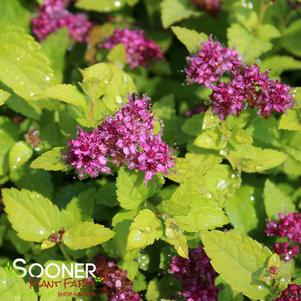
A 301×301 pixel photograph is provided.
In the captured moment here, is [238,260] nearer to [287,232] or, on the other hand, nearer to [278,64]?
[287,232]

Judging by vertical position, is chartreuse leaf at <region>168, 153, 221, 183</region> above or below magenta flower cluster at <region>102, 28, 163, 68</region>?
below

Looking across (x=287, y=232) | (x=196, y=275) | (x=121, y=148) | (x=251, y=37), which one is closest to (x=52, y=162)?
(x=121, y=148)

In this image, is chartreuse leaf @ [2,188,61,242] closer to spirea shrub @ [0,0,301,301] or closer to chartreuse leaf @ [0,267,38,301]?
spirea shrub @ [0,0,301,301]

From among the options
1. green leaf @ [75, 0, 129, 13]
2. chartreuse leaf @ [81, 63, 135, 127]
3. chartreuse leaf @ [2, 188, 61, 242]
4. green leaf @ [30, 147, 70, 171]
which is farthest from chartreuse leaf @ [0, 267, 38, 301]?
green leaf @ [75, 0, 129, 13]

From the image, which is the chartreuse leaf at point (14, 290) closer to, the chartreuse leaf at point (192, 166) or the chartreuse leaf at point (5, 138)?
the chartreuse leaf at point (5, 138)

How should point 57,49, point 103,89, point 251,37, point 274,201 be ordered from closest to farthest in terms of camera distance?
point 103,89, point 274,201, point 251,37, point 57,49

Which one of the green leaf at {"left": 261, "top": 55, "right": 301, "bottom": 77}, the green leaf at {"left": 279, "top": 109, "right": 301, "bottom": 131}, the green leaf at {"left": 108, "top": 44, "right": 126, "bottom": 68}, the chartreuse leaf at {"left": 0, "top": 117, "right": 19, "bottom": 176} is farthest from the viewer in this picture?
the green leaf at {"left": 261, "top": 55, "right": 301, "bottom": 77}
